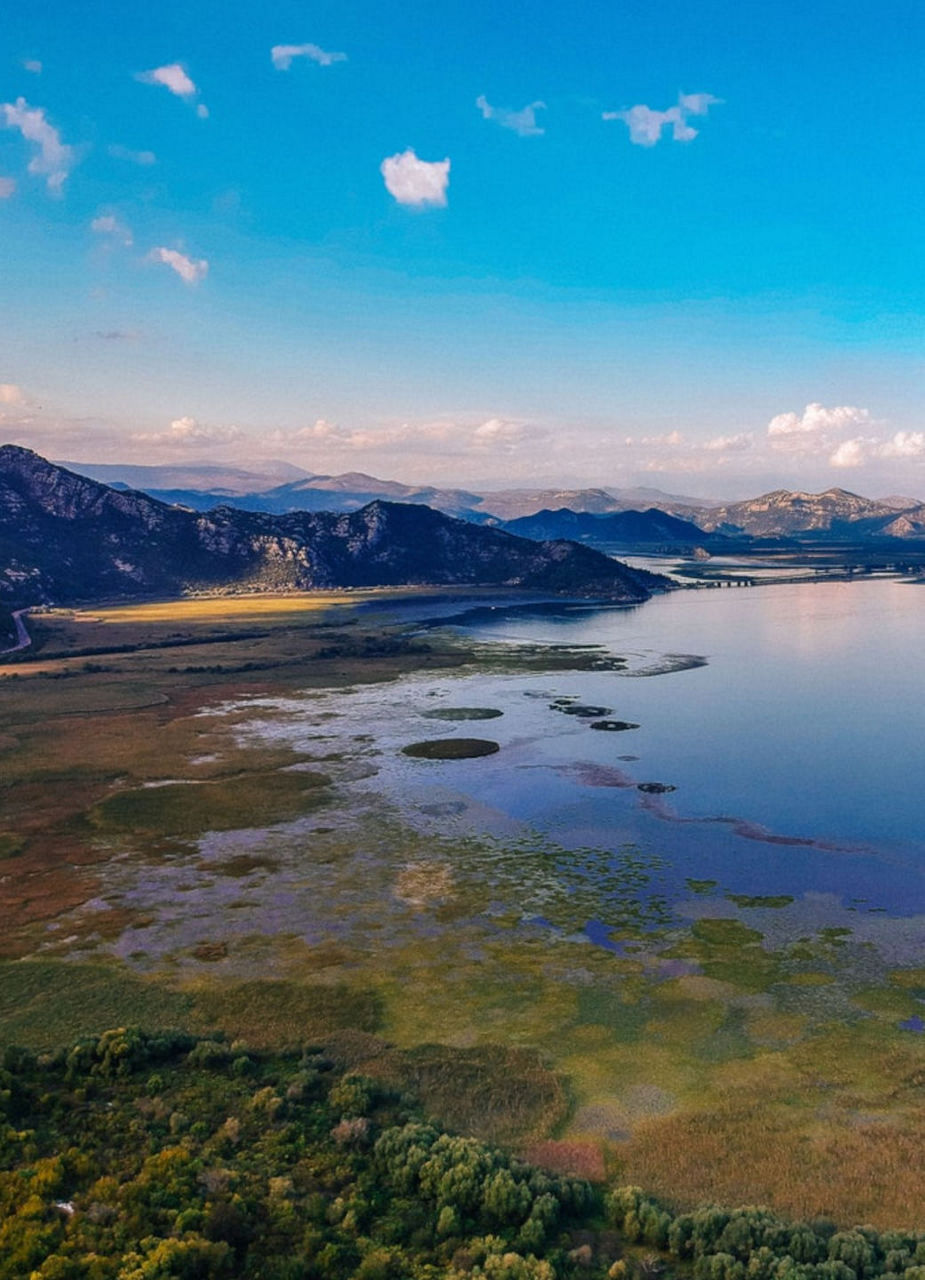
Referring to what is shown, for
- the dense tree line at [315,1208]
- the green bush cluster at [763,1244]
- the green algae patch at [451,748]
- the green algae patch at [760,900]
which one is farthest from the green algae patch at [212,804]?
the green bush cluster at [763,1244]

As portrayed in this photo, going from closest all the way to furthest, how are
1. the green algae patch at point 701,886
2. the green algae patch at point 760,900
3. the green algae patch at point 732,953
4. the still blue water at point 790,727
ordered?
the green algae patch at point 732,953
the green algae patch at point 760,900
the green algae patch at point 701,886
the still blue water at point 790,727

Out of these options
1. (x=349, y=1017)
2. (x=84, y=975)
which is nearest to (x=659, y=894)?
(x=349, y=1017)

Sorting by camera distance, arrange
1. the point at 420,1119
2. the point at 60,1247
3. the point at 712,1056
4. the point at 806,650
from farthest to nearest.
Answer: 1. the point at 806,650
2. the point at 712,1056
3. the point at 420,1119
4. the point at 60,1247

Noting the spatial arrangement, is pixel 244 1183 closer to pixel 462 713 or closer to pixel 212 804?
pixel 212 804

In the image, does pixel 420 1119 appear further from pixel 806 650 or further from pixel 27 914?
pixel 806 650

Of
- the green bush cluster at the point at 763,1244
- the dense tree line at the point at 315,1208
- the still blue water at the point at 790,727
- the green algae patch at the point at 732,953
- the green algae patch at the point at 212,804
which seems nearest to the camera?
the green bush cluster at the point at 763,1244

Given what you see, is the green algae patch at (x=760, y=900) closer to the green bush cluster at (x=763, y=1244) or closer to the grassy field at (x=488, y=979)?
the grassy field at (x=488, y=979)

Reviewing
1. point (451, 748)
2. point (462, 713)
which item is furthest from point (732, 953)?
point (462, 713)
